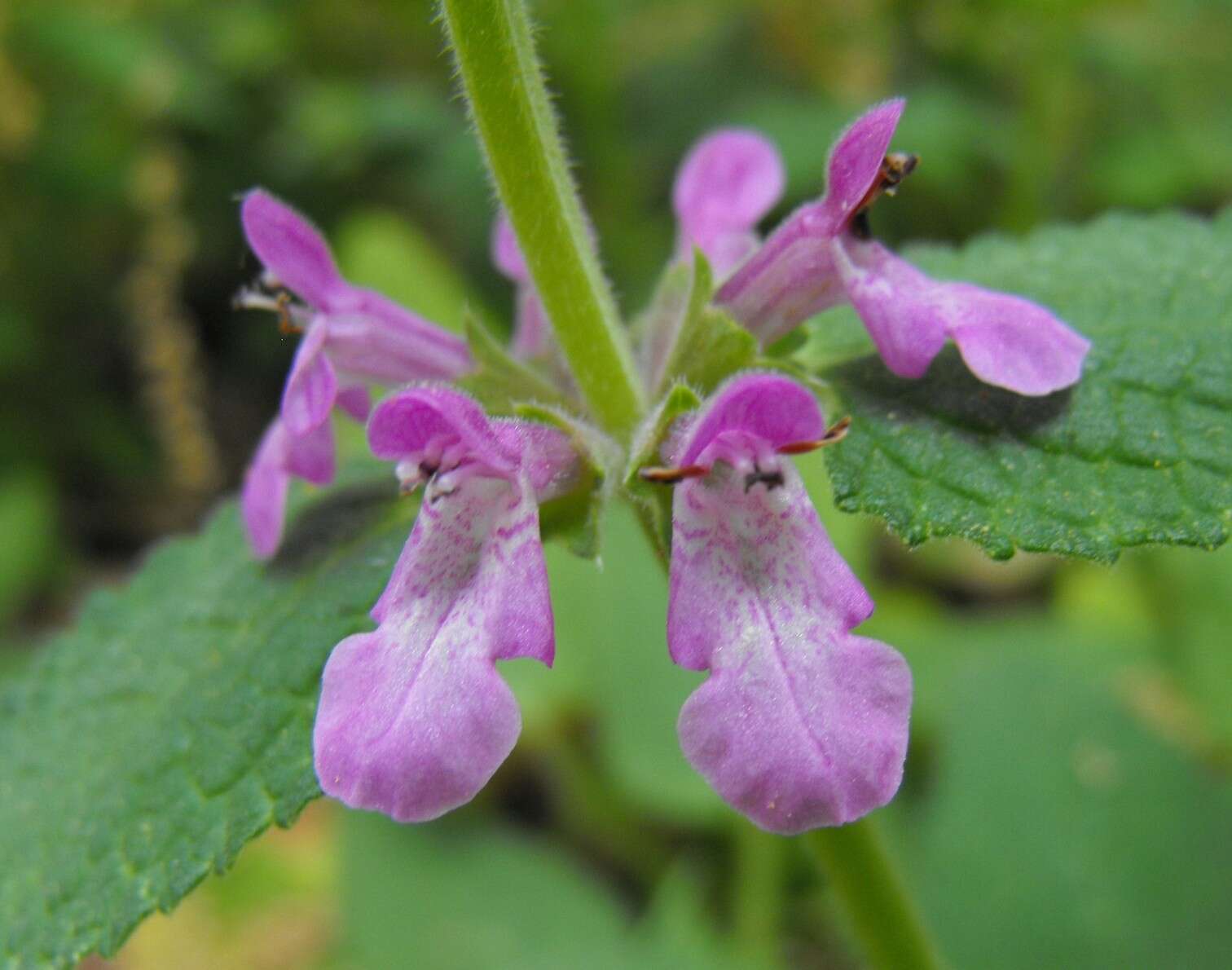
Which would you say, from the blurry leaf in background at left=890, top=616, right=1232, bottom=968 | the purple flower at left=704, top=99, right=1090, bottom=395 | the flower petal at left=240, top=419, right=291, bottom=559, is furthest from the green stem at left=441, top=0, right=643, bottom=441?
the blurry leaf in background at left=890, top=616, right=1232, bottom=968

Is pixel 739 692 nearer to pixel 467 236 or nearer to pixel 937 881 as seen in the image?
pixel 937 881

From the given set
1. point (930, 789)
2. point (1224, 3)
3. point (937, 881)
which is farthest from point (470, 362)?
point (1224, 3)

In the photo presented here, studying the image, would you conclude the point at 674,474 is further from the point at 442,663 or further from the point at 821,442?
the point at 442,663

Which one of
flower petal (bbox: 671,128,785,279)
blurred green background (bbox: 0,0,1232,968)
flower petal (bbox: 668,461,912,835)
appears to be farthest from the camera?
blurred green background (bbox: 0,0,1232,968)

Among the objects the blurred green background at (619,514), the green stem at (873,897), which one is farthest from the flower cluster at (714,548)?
the blurred green background at (619,514)

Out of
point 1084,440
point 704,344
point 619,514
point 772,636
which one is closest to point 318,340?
point 704,344

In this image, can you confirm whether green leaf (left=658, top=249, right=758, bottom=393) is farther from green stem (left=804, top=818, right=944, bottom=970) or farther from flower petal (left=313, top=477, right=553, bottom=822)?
green stem (left=804, top=818, right=944, bottom=970)

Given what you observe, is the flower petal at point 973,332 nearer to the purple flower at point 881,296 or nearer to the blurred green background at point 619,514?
the purple flower at point 881,296
